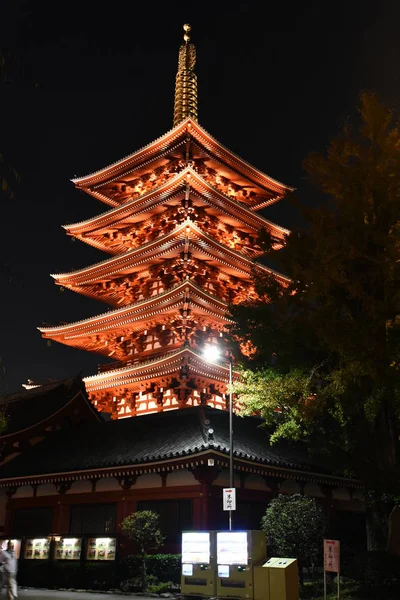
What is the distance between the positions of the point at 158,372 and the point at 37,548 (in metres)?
12.8

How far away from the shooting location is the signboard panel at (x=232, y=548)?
14.4m

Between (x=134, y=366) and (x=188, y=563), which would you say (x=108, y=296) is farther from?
(x=188, y=563)

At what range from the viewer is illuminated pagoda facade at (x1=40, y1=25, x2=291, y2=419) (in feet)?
111

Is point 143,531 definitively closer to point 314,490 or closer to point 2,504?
point 314,490

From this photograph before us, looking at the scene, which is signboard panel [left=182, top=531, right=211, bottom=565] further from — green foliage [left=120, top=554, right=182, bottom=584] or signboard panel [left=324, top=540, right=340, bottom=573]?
green foliage [left=120, top=554, right=182, bottom=584]

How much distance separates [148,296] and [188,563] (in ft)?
76.3

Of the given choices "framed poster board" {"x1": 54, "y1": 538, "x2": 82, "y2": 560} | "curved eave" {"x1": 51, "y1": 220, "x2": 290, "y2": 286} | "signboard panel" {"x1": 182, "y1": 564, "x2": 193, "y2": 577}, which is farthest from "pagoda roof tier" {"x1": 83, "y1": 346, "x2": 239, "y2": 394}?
"signboard panel" {"x1": 182, "y1": 564, "x2": 193, "y2": 577}

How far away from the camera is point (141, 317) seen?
3500cm

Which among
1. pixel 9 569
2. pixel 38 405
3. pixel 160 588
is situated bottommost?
pixel 160 588

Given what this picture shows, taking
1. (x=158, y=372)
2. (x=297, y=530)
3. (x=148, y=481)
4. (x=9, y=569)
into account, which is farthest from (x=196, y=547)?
(x=158, y=372)

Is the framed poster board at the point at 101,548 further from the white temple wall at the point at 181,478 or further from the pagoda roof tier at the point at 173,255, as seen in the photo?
the pagoda roof tier at the point at 173,255

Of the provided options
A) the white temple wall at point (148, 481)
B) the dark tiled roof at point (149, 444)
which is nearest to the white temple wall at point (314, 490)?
the dark tiled roof at point (149, 444)

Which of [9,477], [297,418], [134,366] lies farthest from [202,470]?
[134,366]

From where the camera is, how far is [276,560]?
46.4 ft
